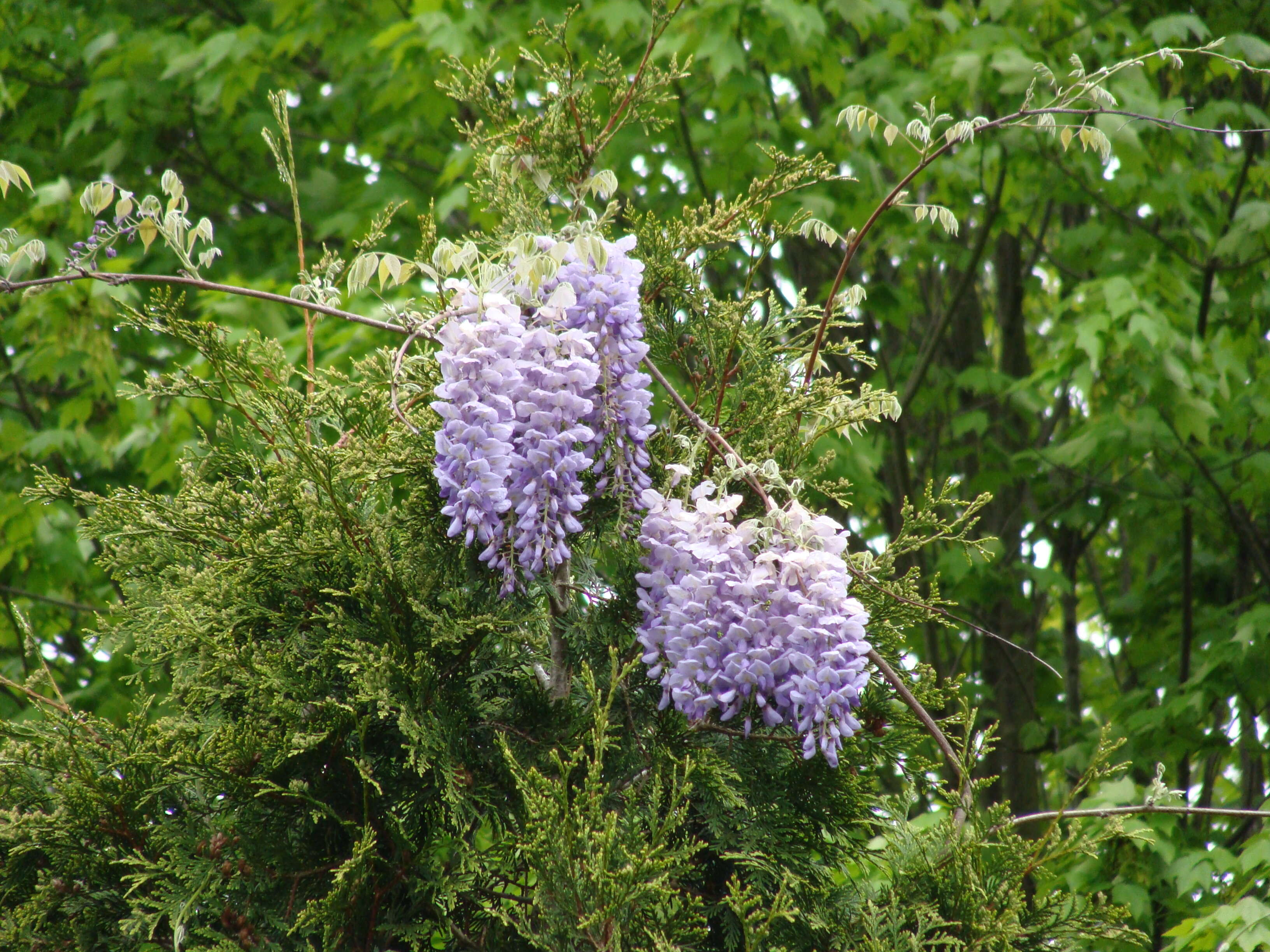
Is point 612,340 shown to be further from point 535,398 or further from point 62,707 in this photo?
point 62,707

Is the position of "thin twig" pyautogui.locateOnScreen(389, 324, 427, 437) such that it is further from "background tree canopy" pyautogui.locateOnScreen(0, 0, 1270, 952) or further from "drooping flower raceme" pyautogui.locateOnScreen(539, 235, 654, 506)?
"drooping flower raceme" pyautogui.locateOnScreen(539, 235, 654, 506)

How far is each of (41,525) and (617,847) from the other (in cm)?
360

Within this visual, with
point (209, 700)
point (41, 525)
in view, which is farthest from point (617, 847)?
point (41, 525)

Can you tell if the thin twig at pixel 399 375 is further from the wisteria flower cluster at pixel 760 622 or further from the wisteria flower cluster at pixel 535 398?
the wisteria flower cluster at pixel 760 622

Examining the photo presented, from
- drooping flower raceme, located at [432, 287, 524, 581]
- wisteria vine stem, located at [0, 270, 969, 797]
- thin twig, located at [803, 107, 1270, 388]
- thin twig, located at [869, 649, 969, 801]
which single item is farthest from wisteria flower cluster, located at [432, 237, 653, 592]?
thin twig, located at [869, 649, 969, 801]

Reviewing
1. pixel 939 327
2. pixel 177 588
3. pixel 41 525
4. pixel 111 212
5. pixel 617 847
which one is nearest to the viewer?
pixel 617 847

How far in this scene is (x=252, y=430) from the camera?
2098mm

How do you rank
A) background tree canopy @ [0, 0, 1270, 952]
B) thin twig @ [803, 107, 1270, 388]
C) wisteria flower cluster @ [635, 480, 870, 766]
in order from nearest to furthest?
1. wisteria flower cluster @ [635, 480, 870, 766]
2. background tree canopy @ [0, 0, 1270, 952]
3. thin twig @ [803, 107, 1270, 388]

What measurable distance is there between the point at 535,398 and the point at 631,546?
0.33m

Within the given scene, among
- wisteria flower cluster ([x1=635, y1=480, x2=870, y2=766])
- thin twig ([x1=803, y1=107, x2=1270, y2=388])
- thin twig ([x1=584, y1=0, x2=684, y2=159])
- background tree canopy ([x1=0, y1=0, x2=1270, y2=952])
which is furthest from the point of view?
thin twig ([x1=584, y1=0, x2=684, y2=159])

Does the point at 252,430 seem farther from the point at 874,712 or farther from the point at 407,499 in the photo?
the point at 874,712

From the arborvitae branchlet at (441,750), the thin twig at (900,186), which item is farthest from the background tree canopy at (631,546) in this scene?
the thin twig at (900,186)

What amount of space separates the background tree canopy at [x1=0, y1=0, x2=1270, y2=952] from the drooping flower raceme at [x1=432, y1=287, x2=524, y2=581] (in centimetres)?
17

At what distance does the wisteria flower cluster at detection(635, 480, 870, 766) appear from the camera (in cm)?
151
